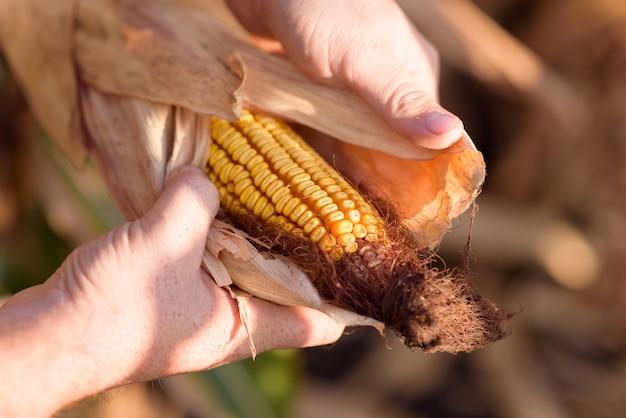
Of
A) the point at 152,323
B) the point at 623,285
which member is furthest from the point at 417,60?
the point at 623,285

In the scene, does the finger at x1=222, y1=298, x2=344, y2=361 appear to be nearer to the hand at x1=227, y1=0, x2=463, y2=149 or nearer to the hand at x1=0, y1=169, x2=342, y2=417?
the hand at x1=0, y1=169, x2=342, y2=417

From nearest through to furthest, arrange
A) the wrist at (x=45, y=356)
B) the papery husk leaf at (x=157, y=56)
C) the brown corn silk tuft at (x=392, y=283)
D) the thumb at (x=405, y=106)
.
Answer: the wrist at (x=45, y=356) < the brown corn silk tuft at (x=392, y=283) < the thumb at (x=405, y=106) < the papery husk leaf at (x=157, y=56)

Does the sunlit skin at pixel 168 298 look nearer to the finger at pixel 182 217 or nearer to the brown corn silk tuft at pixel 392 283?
the finger at pixel 182 217

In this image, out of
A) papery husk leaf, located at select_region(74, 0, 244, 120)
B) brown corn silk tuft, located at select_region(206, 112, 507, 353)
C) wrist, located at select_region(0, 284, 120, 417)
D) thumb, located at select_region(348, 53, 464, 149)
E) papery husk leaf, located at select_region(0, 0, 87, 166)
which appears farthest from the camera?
papery husk leaf, located at select_region(0, 0, 87, 166)

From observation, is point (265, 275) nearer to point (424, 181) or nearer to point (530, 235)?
point (424, 181)

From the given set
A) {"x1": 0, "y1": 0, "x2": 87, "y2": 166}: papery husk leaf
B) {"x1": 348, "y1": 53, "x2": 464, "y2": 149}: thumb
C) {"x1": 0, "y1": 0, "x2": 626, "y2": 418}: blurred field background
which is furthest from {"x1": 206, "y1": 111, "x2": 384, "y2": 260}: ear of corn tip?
{"x1": 0, "y1": 0, "x2": 626, "y2": 418}: blurred field background

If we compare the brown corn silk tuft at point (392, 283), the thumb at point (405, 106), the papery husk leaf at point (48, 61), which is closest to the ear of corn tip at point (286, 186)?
the brown corn silk tuft at point (392, 283)
